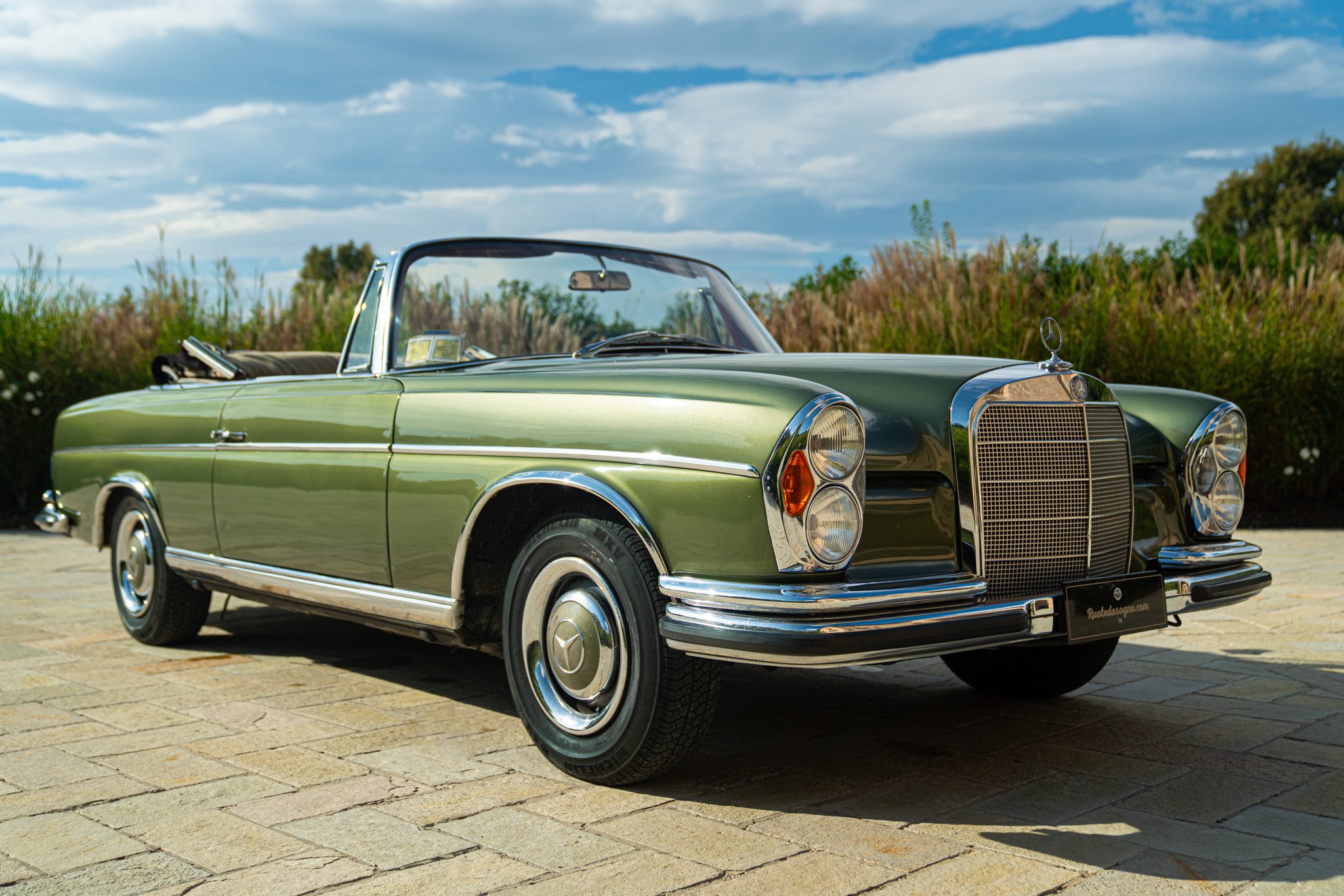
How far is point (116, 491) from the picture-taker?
5453 mm

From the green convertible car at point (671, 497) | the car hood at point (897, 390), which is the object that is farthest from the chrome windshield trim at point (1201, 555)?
the car hood at point (897, 390)

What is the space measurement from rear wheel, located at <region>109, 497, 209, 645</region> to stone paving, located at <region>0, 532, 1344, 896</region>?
248mm

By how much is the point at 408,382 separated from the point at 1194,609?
2.52m

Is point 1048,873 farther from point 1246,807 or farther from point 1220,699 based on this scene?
point 1220,699

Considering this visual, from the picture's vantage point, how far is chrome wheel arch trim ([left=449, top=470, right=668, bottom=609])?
2.91 meters

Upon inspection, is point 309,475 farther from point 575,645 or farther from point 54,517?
point 54,517

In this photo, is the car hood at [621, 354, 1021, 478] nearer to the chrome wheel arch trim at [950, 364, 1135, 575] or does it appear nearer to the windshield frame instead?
the chrome wheel arch trim at [950, 364, 1135, 575]

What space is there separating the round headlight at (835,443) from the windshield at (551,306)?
1385mm

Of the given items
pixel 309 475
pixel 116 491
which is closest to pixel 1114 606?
pixel 309 475

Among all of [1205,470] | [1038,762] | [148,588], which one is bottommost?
[1038,762]

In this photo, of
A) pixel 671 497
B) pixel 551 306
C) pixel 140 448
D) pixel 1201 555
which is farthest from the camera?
pixel 140 448

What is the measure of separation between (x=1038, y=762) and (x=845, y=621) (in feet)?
3.80

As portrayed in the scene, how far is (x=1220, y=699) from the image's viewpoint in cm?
418

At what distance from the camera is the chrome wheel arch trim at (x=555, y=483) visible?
2910 mm
